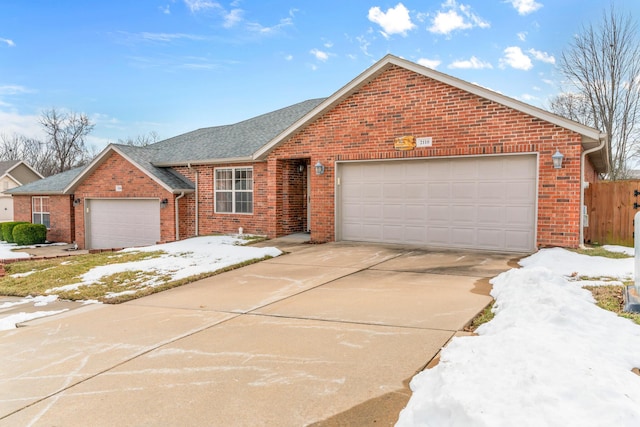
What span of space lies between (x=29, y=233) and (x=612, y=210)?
77.3 ft

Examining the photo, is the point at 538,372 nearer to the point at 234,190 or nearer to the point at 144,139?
the point at 234,190

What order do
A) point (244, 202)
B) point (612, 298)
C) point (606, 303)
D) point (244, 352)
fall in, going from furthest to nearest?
point (244, 202) < point (612, 298) < point (606, 303) < point (244, 352)

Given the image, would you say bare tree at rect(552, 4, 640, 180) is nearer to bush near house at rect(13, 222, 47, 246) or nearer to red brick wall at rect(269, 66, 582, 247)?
red brick wall at rect(269, 66, 582, 247)

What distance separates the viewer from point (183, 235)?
16.7m

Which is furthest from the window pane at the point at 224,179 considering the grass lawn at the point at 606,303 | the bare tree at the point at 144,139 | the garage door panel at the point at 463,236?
the bare tree at the point at 144,139

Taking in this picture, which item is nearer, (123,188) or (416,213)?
(416,213)

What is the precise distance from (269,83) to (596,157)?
18.4m

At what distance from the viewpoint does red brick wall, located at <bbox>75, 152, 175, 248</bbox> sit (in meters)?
16.6

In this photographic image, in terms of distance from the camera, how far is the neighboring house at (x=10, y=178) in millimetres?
35625

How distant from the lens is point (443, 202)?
11656 mm

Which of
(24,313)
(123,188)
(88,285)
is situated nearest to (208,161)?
(123,188)

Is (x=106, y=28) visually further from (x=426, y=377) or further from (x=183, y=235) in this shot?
(x=426, y=377)

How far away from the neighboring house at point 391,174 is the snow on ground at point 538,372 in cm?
569

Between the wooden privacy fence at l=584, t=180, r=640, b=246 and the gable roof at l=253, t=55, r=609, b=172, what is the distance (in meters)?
1.12
